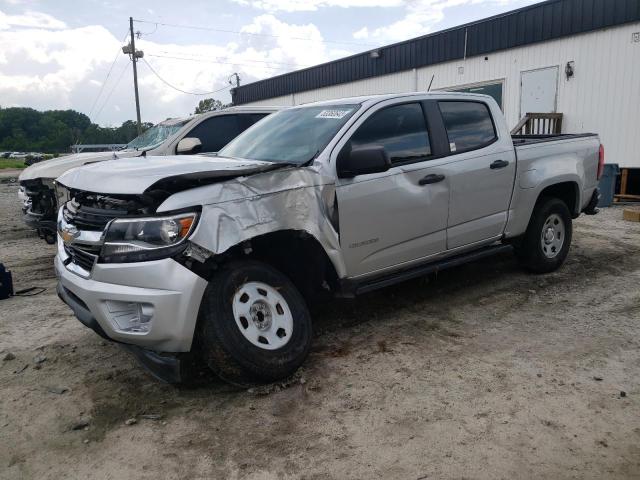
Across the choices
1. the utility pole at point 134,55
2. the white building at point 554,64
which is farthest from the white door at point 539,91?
the utility pole at point 134,55

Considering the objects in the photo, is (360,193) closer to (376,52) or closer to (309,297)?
(309,297)

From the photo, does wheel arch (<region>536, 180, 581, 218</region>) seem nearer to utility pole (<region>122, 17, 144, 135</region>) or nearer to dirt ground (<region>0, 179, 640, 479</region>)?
dirt ground (<region>0, 179, 640, 479</region>)

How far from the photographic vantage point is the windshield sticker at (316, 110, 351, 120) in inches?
160

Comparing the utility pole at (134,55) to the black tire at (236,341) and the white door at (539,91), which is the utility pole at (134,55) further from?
the black tire at (236,341)

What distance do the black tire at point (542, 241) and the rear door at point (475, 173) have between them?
592 mm

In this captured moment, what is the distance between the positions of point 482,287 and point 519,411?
8.24 feet

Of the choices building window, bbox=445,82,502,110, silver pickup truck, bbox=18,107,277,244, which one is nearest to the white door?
building window, bbox=445,82,502,110

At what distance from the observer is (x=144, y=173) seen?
320cm

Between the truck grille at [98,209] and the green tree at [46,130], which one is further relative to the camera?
the green tree at [46,130]

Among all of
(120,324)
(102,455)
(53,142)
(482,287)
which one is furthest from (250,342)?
(53,142)

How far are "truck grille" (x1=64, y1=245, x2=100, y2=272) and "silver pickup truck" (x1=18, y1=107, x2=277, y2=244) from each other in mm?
3438

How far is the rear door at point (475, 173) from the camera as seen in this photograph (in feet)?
14.8

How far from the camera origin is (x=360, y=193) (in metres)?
3.81

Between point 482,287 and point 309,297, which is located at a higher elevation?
point 309,297
